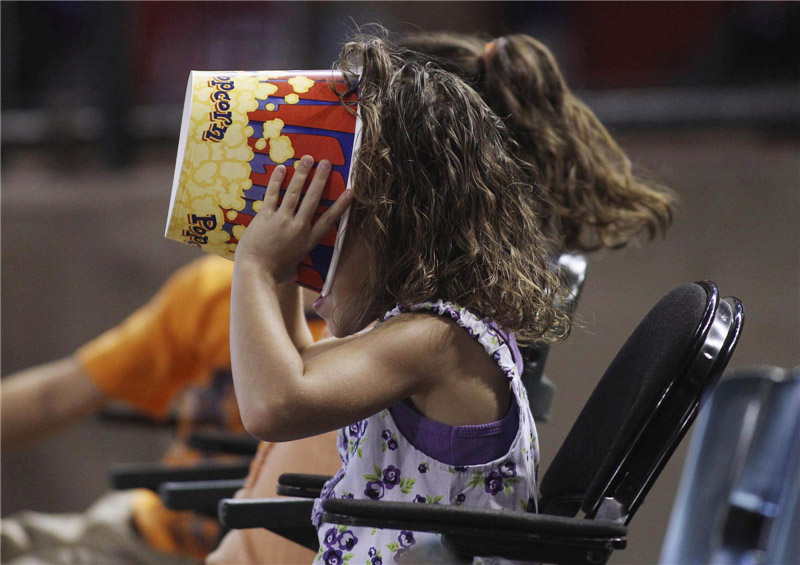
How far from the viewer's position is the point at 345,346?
0.76 meters

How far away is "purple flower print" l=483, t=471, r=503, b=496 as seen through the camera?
796 mm

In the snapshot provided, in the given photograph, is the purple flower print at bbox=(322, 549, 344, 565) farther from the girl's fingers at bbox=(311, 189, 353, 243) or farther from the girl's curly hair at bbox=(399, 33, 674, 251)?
the girl's curly hair at bbox=(399, 33, 674, 251)

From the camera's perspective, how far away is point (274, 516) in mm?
856

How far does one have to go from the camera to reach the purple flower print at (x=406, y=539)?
2.59ft

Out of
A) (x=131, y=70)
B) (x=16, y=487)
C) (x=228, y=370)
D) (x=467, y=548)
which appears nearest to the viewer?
(x=467, y=548)

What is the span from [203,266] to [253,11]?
4.67ft

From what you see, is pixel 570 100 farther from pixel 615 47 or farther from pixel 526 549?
pixel 615 47

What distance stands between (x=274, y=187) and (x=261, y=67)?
1924 millimetres

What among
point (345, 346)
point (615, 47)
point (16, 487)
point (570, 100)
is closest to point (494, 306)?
point (345, 346)

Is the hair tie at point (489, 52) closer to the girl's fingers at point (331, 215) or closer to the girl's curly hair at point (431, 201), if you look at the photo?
the girl's curly hair at point (431, 201)

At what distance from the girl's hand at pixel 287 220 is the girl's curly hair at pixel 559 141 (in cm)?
28

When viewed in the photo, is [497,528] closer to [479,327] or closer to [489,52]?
[479,327]

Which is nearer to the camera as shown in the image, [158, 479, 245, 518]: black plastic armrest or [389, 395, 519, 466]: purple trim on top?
[389, 395, 519, 466]: purple trim on top

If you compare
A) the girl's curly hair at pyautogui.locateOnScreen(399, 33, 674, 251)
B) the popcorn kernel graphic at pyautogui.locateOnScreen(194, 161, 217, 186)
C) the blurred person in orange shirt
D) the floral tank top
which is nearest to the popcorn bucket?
the popcorn kernel graphic at pyautogui.locateOnScreen(194, 161, 217, 186)
